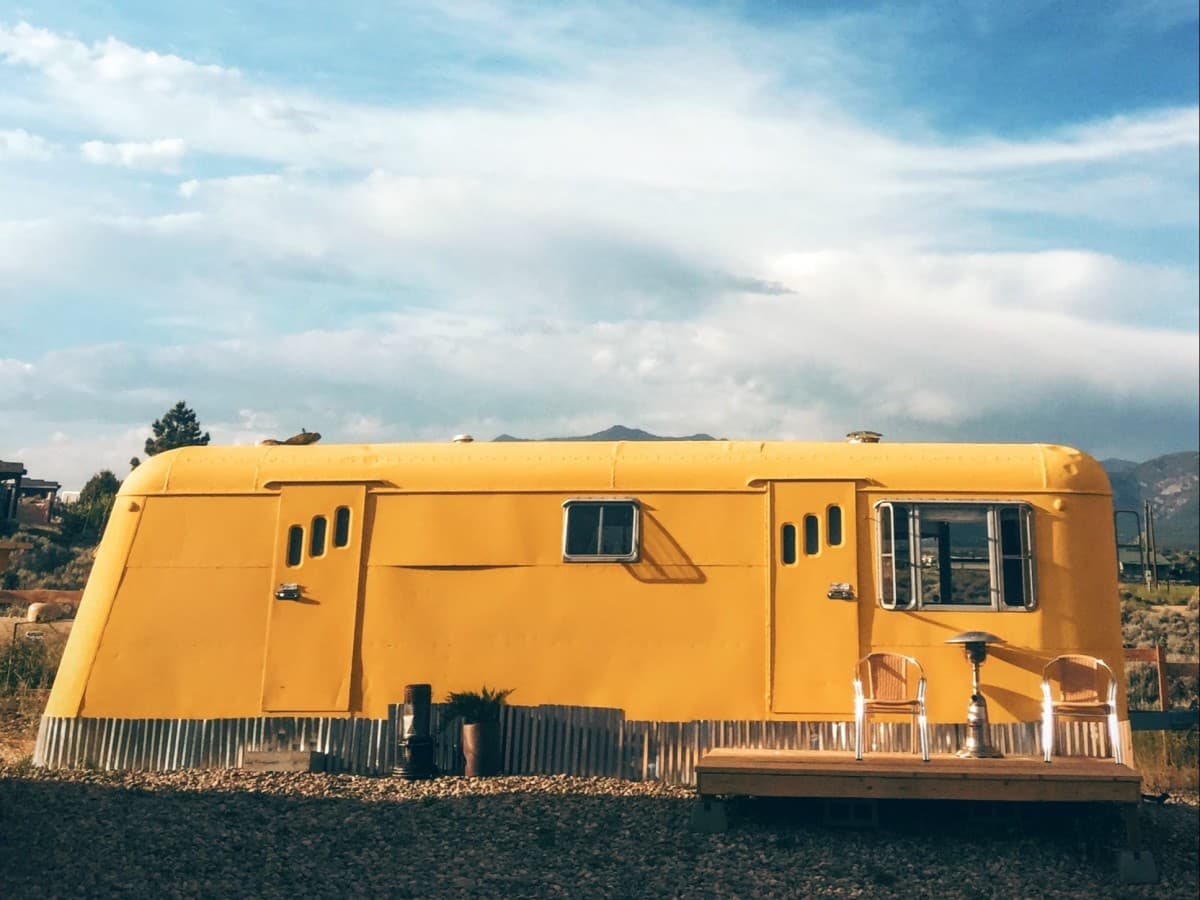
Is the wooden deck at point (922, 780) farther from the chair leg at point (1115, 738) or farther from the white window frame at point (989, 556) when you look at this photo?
the white window frame at point (989, 556)

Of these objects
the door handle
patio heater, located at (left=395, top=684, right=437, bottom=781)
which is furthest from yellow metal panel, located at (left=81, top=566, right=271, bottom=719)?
the door handle

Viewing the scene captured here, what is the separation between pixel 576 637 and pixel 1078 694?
4.65 meters

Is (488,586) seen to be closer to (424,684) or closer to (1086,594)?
(424,684)

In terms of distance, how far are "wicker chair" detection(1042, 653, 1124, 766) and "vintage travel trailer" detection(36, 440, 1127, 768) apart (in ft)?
0.68

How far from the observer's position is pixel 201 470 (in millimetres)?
11664

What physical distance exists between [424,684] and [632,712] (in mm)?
2064

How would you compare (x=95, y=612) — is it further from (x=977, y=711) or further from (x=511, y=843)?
(x=977, y=711)

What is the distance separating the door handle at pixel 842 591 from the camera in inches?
413

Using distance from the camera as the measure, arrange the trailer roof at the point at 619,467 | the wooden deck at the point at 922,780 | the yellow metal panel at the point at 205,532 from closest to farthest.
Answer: the wooden deck at the point at 922,780 → the trailer roof at the point at 619,467 → the yellow metal panel at the point at 205,532

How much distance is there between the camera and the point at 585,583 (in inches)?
429

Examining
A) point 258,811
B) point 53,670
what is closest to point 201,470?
point 258,811

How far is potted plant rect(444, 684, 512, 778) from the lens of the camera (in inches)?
418

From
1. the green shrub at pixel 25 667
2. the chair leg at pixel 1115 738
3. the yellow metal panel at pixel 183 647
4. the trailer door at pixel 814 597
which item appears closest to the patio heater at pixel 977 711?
the chair leg at pixel 1115 738

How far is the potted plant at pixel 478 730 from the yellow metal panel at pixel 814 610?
8.81 ft
